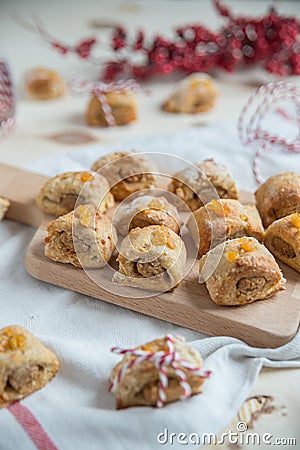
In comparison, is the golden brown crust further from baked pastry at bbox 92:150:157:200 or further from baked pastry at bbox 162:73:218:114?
baked pastry at bbox 162:73:218:114

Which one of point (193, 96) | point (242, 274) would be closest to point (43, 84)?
point (193, 96)

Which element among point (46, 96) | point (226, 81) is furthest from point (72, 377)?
point (226, 81)

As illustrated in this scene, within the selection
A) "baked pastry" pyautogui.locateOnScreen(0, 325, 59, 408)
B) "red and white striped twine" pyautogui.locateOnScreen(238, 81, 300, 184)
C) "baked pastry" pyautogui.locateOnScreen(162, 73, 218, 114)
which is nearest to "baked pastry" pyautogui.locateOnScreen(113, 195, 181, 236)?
"baked pastry" pyautogui.locateOnScreen(0, 325, 59, 408)

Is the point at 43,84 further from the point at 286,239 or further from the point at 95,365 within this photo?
the point at 95,365

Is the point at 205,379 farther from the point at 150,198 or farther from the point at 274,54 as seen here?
the point at 274,54

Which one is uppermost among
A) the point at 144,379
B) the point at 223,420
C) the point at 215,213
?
the point at 215,213

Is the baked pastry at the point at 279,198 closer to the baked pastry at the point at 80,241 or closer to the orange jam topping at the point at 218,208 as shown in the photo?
the orange jam topping at the point at 218,208

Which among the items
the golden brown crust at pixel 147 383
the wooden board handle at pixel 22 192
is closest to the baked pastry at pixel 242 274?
the golden brown crust at pixel 147 383
